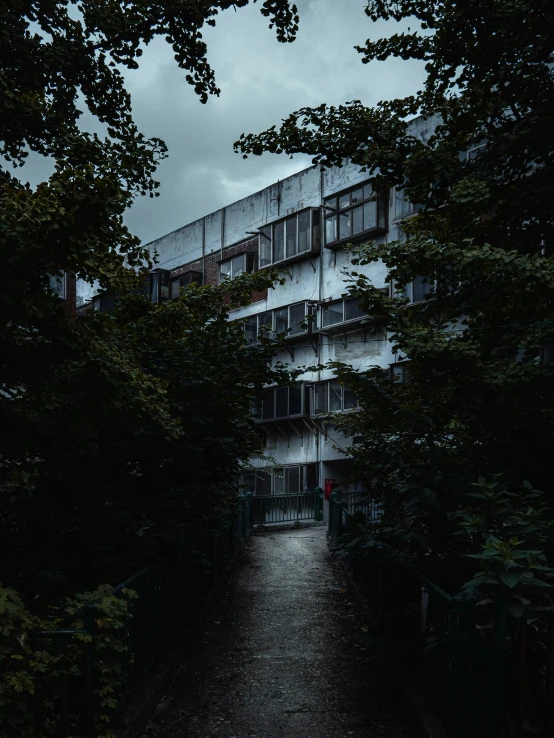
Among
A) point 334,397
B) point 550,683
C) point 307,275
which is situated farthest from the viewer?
point 307,275

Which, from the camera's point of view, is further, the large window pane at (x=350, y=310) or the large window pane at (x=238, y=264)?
the large window pane at (x=238, y=264)

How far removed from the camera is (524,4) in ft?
30.3

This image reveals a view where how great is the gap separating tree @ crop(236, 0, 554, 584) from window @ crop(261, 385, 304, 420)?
24.3m

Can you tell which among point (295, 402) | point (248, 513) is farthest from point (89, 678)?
point (295, 402)

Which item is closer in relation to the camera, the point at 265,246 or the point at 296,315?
the point at 296,315

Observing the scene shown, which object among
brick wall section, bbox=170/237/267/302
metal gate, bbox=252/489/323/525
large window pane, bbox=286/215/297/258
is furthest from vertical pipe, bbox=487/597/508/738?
brick wall section, bbox=170/237/267/302

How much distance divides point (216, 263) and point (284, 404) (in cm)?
971

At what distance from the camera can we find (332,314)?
34938mm

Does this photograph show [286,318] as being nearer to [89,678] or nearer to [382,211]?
[382,211]

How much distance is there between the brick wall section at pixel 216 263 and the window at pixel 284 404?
5.36 metres

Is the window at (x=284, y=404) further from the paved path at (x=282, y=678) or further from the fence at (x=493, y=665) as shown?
the fence at (x=493, y=665)

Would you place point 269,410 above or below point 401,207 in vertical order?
below

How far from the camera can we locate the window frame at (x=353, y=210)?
32.1 meters

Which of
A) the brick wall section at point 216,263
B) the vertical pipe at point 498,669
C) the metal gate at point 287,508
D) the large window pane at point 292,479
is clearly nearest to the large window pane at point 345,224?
the brick wall section at point 216,263
